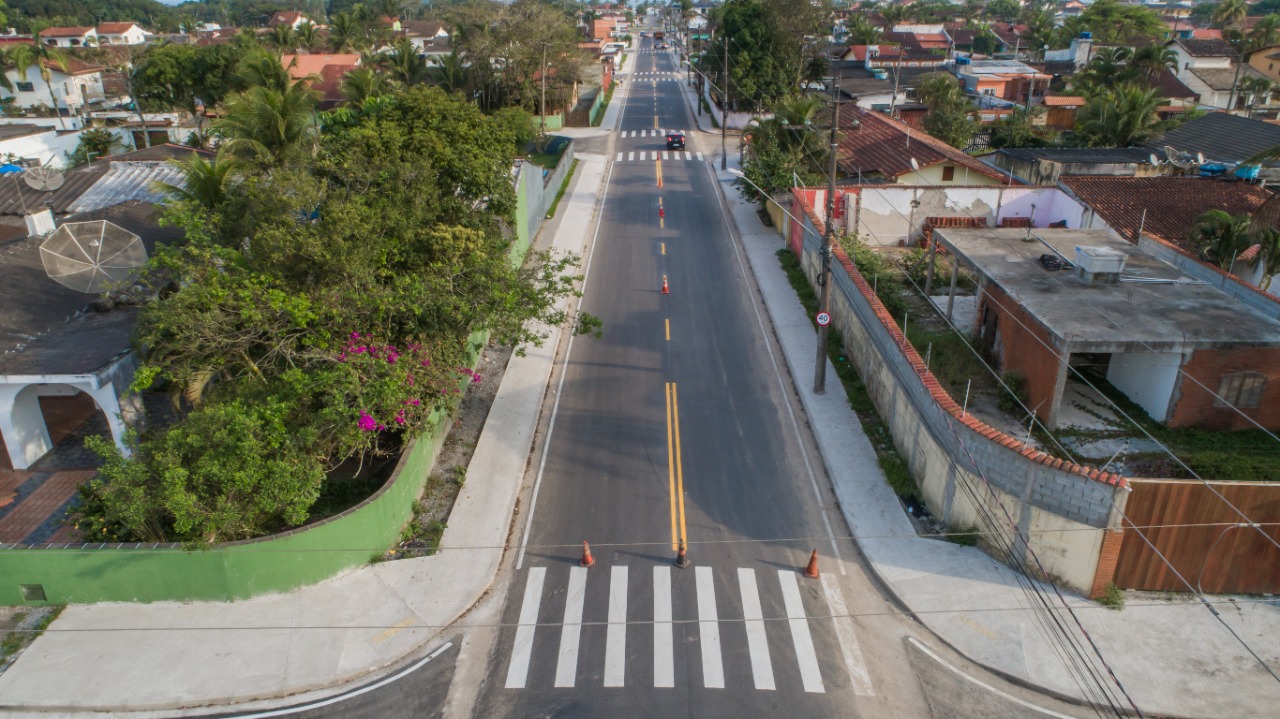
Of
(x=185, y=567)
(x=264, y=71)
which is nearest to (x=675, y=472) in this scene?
(x=185, y=567)

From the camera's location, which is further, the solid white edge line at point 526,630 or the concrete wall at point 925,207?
the concrete wall at point 925,207

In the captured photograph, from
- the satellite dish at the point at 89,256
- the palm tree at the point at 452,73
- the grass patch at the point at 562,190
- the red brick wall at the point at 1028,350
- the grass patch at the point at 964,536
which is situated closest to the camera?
the grass patch at the point at 964,536

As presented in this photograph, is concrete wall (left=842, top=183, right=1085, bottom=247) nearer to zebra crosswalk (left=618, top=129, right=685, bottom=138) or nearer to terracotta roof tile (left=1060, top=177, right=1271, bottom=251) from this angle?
terracotta roof tile (left=1060, top=177, right=1271, bottom=251)

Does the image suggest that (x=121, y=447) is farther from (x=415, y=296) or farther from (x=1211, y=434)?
(x=1211, y=434)

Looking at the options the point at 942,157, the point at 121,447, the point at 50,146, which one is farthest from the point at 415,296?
the point at 50,146

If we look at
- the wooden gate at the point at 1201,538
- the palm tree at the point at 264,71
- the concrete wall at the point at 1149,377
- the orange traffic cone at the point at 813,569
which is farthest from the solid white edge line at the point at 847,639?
the palm tree at the point at 264,71

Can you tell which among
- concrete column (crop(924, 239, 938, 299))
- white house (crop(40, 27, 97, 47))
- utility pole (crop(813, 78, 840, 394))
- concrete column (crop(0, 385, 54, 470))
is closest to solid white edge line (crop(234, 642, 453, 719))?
concrete column (crop(0, 385, 54, 470))

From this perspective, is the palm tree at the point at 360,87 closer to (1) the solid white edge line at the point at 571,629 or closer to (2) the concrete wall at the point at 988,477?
(2) the concrete wall at the point at 988,477

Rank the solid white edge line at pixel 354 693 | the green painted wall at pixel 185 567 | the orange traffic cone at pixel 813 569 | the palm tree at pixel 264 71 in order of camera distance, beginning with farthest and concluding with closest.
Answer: the palm tree at pixel 264 71 → the orange traffic cone at pixel 813 569 → the green painted wall at pixel 185 567 → the solid white edge line at pixel 354 693
